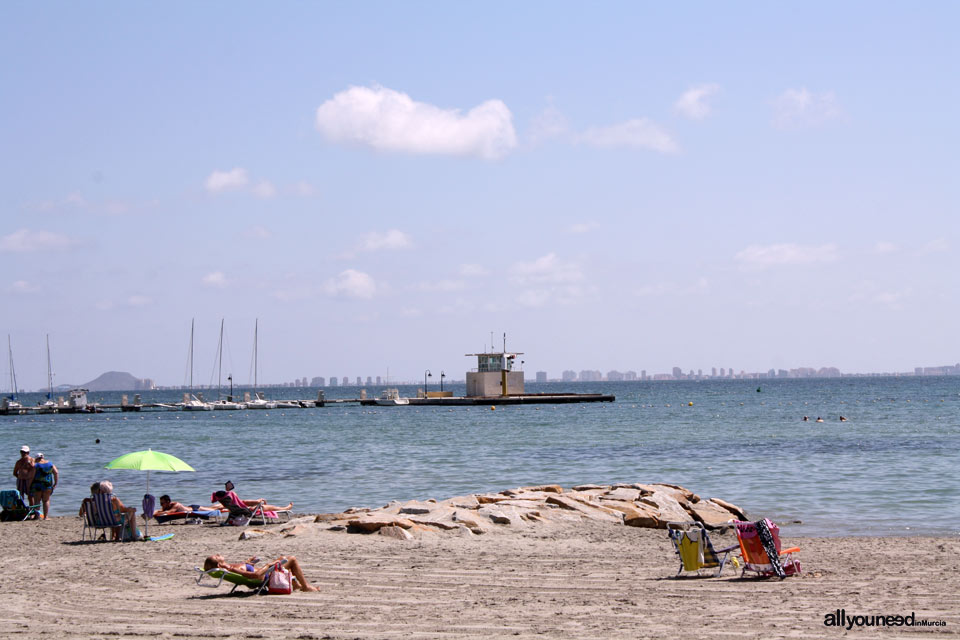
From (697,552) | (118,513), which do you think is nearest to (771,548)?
(697,552)

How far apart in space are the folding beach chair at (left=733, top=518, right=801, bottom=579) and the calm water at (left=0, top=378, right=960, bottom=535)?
587 cm

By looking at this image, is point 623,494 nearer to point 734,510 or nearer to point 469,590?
point 734,510

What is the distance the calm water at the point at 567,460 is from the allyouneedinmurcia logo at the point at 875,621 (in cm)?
791

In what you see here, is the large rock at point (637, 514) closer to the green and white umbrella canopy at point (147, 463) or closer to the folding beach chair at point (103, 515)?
the green and white umbrella canopy at point (147, 463)

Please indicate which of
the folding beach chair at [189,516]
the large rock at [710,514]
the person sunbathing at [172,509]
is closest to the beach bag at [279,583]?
the folding beach chair at [189,516]

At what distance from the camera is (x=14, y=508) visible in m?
18.8

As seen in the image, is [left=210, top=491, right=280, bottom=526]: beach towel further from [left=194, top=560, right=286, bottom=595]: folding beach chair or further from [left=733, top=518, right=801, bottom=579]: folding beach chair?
[left=733, top=518, right=801, bottom=579]: folding beach chair

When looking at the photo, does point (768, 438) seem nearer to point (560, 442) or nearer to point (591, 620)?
point (560, 442)

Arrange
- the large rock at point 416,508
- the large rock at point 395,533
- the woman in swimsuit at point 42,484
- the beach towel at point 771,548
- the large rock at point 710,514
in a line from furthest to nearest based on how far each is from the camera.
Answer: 1. the woman in swimsuit at point 42,484
2. the large rock at point 710,514
3. the large rock at point 416,508
4. the large rock at point 395,533
5. the beach towel at point 771,548

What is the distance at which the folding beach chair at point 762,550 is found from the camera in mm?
11039

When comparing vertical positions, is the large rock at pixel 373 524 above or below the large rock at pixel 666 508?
above

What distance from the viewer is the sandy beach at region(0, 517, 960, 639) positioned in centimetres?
884

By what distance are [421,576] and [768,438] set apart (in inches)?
1319

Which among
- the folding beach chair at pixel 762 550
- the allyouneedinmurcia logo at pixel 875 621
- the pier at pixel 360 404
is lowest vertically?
the pier at pixel 360 404
